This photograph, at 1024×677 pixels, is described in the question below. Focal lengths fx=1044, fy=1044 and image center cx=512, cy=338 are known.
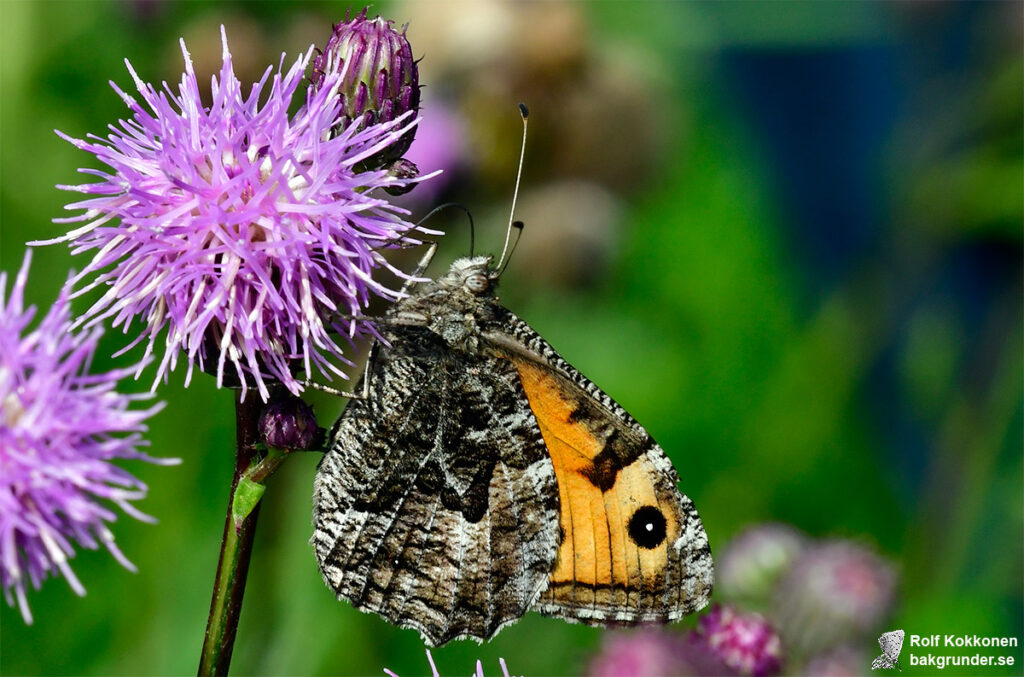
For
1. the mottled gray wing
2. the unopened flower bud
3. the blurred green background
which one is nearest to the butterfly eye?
the mottled gray wing

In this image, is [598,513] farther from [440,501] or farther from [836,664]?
[836,664]

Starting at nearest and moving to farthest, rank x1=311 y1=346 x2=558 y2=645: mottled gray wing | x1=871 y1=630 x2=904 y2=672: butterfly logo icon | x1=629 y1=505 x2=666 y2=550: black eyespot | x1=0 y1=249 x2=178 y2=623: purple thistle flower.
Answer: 1. x1=0 y1=249 x2=178 y2=623: purple thistle flower
2. x1=311 y1=346 x2=558 y2=645: mottled gray wing
3. x1=629 y1=505 x2=666 y2=550: black eyespot
4. x1=871 y1=630 x2=904 y2=672: butterfly logo icon

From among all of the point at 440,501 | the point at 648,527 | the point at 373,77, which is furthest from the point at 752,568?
the point at 373,77

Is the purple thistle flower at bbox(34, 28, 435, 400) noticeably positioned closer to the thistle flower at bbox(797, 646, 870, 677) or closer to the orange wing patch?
the orange wing patch

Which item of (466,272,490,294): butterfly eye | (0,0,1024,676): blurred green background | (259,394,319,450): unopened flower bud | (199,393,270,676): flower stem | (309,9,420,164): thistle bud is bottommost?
(199,393,270,676): flower stem

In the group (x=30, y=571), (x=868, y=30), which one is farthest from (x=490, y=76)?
(x=30, y=571)

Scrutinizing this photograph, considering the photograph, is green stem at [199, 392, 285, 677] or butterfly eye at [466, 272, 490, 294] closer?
green stem at [199, 392, 285, 677]

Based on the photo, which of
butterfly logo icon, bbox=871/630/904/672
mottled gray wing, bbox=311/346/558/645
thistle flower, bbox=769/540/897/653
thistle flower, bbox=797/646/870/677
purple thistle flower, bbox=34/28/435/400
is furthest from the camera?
thistle flower, bbox=769/540/897/653
